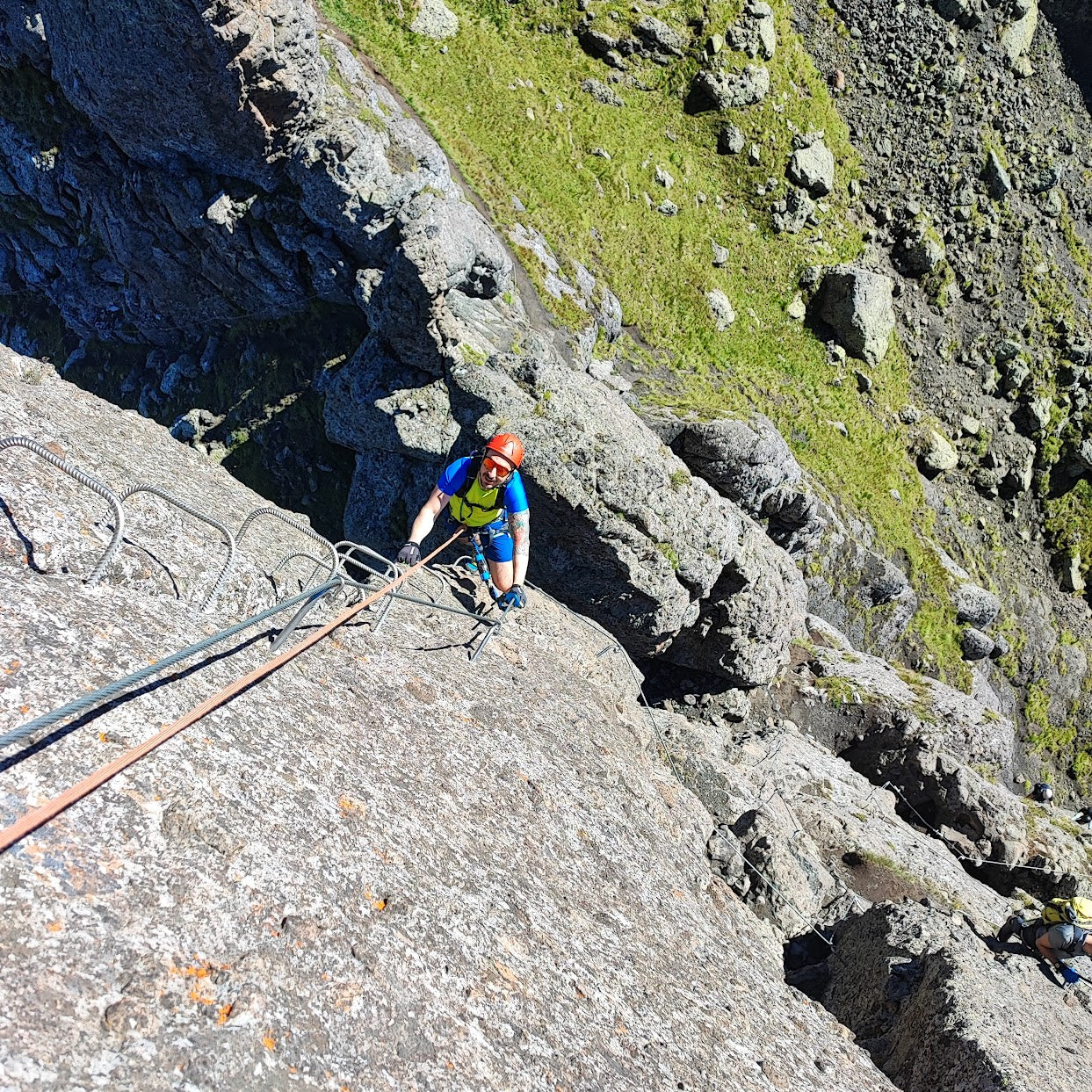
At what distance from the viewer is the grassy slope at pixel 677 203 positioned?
35.0 m

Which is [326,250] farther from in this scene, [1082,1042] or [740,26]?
[740,26]

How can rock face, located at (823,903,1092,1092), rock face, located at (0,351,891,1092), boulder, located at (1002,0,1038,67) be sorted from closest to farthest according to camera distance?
rock face, located at (0,351,891,1092) < rock face, located at (823,903,1092,1092) < boulder, located at (1002,0,1038,67)

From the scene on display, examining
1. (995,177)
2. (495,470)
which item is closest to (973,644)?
(995,177)

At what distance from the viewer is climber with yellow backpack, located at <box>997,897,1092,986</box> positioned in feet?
44.5

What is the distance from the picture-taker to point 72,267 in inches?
1235

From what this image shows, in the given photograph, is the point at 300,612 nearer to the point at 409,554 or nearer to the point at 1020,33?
the point at 409,554

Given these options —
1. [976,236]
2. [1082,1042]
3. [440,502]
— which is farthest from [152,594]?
[976,236]

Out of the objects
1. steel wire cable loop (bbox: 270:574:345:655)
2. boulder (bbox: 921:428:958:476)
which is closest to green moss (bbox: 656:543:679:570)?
steel wire cable loop (bbox: 270:574:345:655)

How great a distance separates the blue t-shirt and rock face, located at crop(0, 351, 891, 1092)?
2.83 metres

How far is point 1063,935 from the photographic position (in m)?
13.7

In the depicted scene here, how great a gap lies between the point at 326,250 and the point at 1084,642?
48.3 meters

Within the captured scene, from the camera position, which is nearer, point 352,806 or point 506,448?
point 352,806

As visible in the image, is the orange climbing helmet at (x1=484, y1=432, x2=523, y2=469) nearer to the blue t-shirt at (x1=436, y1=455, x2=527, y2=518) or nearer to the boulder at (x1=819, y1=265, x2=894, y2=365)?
the blue t-shirt at (x1=436, y1=455, x2=527, y2=518)

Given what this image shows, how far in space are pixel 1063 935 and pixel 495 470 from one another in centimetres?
1373
